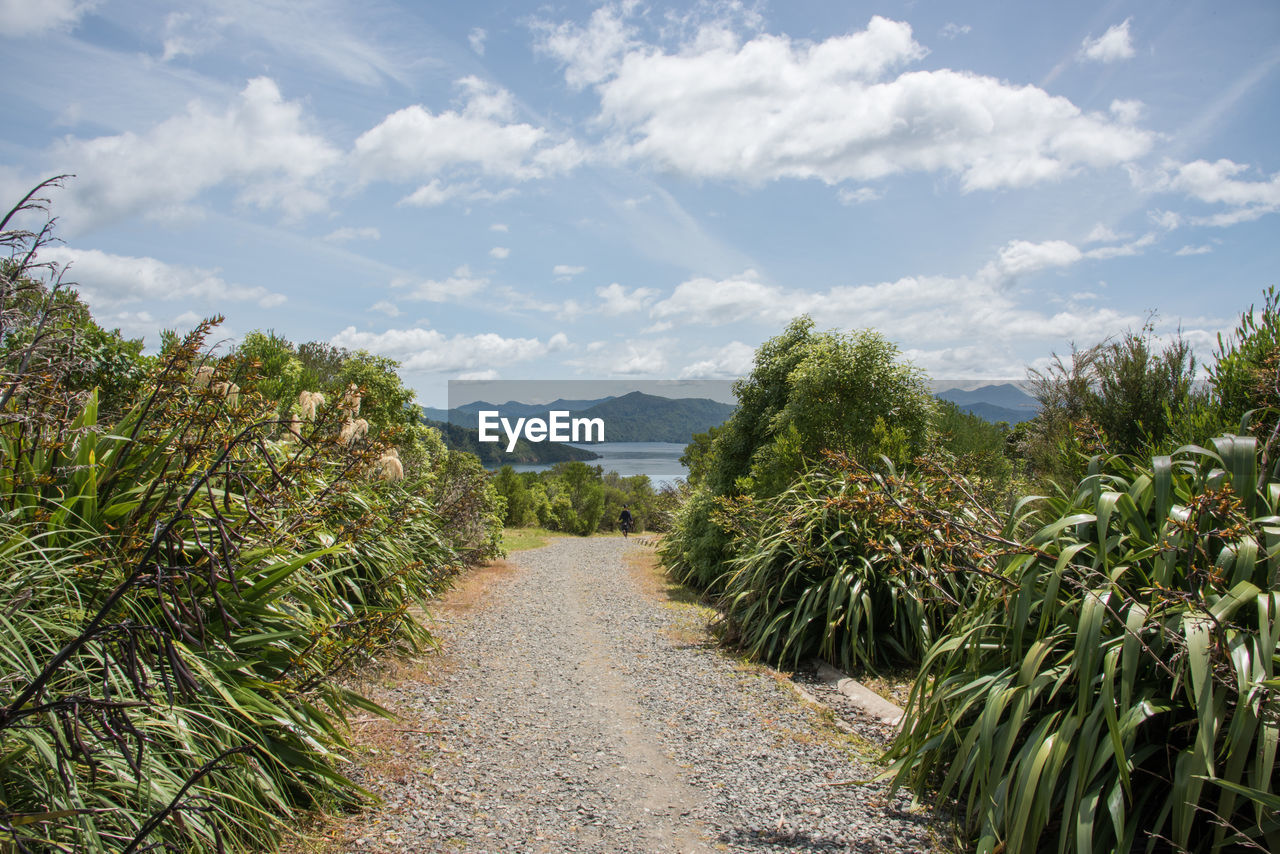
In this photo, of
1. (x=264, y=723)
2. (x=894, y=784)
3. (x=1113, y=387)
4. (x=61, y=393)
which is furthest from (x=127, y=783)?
(x=1113, y=387)

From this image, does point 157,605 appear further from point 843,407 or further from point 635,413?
point 635,413

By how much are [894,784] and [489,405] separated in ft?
97.9

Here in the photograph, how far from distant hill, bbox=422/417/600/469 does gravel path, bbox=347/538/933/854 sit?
11590 mm

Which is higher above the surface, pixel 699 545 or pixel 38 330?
pixel 38 330

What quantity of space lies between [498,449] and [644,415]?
1445cm

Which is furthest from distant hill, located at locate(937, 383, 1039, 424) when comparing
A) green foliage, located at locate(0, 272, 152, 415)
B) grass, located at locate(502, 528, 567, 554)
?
green foliage, located at locate(0, 272, 152, 415)

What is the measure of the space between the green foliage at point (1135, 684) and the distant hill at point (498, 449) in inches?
597

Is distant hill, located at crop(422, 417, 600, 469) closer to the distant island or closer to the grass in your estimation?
the distant island

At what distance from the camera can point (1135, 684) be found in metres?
3.20

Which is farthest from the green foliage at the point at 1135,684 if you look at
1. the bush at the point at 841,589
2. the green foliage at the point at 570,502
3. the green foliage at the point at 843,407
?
the green foliage at the point at 570,502

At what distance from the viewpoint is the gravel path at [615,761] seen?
3.58 metres

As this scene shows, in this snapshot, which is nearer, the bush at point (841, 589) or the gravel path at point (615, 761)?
the gravel path at point (615, 761)

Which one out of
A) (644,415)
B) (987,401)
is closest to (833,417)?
(987,401)

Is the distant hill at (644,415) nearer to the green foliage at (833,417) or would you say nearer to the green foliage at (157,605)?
the green foliage at (833,417)
